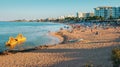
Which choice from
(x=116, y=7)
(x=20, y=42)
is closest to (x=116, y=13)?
(x=116, y=7)

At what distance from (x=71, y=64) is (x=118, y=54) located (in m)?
6.10

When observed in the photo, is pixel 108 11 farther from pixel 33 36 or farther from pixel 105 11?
pixel 33 36

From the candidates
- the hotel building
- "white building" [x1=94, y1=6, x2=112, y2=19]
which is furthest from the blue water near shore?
"white building" [x1=94, y1=6, x2=112, y2=19]

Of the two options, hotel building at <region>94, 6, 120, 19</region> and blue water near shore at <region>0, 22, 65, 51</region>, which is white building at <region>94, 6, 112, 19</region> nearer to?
hotel building at <region>94, 6, 120, 19</region>

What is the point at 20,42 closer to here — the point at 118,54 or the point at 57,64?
the point at 57,64

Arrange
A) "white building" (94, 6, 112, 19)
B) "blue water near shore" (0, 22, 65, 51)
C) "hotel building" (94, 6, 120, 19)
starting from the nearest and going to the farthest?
"blue water near shore" (0, 22, 65, 51)
"hotel building" (94, 6, 120, 19)
"white building" (94, 6, 112, 19)

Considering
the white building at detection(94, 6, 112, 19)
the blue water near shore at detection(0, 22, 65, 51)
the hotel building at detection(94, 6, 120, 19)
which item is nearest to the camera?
the blue water near shore at detection(0, 22, 65, 51)

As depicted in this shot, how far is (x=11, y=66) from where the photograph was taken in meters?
18.6

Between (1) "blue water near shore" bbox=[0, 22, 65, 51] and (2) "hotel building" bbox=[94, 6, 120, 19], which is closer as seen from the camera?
(1) "blue water near shore" bbox=[0, 22, 65, 51]

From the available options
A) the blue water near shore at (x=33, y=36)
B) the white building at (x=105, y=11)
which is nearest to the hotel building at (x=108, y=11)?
the white building at (x=105, y=11)

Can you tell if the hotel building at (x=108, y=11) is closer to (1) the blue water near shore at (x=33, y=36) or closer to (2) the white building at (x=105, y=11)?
(2) the white building at (x=105, y=11)

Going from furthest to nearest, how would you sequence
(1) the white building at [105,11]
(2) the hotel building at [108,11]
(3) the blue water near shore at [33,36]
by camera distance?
1. (1) the white building at [105,11]
2. (2) the hotel building at [108,11]
3. (3) the blue water near shore at [33,36]

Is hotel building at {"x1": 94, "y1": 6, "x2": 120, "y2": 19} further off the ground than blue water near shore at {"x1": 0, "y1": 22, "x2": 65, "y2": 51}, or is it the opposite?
blue water near shore at {"x1": 0, "y1": 22, "x2": 65, "y2": 51}

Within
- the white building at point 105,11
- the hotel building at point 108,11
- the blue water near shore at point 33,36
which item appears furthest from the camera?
the white building at point 105,11
